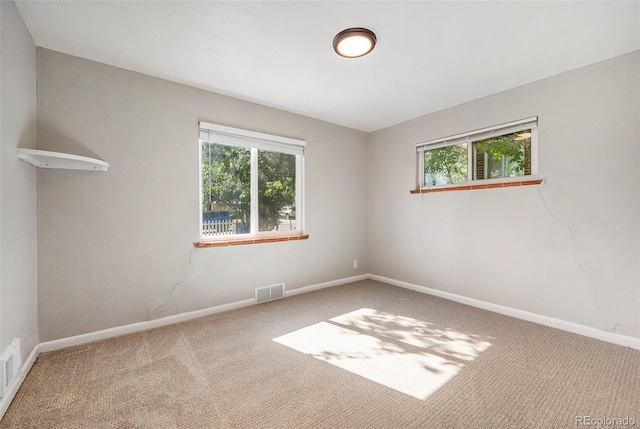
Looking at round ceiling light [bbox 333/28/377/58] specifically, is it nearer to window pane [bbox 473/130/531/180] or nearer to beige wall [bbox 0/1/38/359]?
window pane [bbox 473/130/531/180]

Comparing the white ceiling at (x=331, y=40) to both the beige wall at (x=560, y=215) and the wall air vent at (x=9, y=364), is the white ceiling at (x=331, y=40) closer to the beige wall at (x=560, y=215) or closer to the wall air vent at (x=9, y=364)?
the beige wall at (x=560, y=215)

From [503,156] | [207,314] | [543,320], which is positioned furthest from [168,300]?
[503,156]

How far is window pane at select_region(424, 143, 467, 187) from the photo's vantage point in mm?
3438

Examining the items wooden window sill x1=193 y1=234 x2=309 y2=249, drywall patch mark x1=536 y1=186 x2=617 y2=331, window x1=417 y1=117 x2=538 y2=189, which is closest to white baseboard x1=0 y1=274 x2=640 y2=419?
drywall patch mark x1=536 y1=186 x2=617 y2=331

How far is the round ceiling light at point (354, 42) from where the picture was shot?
199 centimetres

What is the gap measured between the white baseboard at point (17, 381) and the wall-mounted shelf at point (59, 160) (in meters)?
1.36

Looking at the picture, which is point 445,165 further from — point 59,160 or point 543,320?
point 59,160

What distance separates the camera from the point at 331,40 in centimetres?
211

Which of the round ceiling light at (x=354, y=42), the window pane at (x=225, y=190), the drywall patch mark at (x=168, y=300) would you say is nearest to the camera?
the round ceiling light at (x=354, y=42)

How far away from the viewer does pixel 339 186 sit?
4.14 m

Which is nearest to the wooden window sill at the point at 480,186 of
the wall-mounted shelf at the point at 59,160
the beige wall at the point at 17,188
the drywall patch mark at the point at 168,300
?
the drywall patch mark at the point at 168,300

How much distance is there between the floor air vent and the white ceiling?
2217 millimetres

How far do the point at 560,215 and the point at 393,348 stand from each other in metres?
1.98
